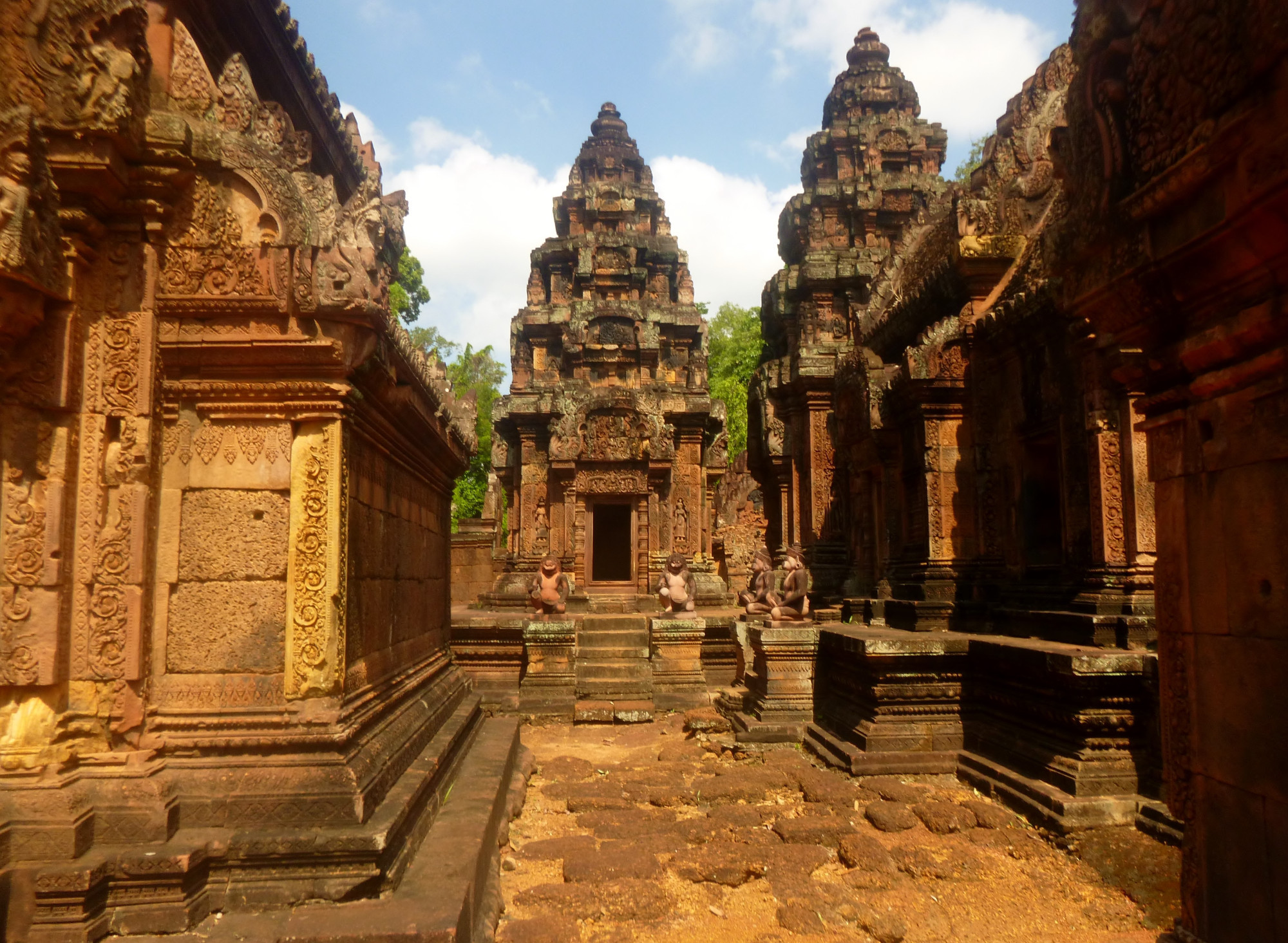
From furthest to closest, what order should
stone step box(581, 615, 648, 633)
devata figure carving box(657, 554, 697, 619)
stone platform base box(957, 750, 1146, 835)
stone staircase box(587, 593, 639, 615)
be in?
1. stone staircase box(587, 593, 639, 615)
2. stone step box(581, 615, 648, 633)
3. devata figure carving box(657, 554, 697, 619)
4. stone platform base box(957, 750, 1146, 835)

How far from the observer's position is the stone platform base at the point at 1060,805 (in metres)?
5.42

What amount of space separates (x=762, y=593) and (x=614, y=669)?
2598 millimetres

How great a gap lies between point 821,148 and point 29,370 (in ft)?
62.9

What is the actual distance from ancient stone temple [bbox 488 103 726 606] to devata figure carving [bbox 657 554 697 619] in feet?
12.9

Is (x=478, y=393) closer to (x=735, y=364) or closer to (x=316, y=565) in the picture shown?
(x=735, y=364)

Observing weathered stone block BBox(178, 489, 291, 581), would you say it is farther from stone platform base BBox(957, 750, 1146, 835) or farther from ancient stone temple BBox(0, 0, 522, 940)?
stone platform base BBox(957, 750, 1146, 835)

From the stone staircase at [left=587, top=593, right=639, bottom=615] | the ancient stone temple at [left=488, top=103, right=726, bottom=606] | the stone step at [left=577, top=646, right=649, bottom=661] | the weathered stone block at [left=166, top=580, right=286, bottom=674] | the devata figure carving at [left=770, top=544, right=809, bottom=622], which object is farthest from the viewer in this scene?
the ancient stone temple at [left=488, top=103, right=726, bottom=606]

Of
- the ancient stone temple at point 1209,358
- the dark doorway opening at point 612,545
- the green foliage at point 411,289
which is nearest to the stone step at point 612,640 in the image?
the dark doorway opening at point 612,545

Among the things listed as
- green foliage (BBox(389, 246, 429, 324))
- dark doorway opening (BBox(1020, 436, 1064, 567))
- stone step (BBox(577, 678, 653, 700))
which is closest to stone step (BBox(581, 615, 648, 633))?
stone step (BBox(577, 678, 653, 700))

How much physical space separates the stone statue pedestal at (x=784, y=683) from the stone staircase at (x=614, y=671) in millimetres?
1715

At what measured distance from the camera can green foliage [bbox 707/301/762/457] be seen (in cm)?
3650

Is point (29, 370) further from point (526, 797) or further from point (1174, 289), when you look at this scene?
point (526, 797)

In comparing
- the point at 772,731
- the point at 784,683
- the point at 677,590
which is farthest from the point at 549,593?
the point at 772,731

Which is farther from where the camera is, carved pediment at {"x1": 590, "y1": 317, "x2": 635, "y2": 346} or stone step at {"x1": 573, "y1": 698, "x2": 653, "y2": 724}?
carved pediment at {"x1": 590, "y1": 317, "x2": 635, "y2": 346}
